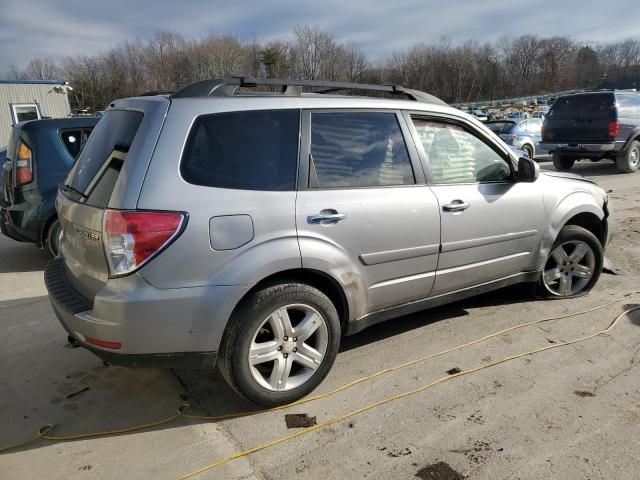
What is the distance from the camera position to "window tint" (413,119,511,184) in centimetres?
356

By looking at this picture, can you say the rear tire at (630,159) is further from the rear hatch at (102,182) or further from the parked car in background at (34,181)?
the rear hatch at (102,182)

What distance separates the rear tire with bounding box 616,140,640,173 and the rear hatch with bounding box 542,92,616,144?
0.77 meters

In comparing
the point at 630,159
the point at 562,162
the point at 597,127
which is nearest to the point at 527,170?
the point at 597,127

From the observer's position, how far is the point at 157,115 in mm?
2691

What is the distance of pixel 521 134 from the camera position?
1608cm

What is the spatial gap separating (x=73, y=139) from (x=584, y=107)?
452 inches

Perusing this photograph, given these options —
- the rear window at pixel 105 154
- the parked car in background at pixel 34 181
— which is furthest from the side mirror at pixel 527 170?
the parked car in background at pixel 34 181

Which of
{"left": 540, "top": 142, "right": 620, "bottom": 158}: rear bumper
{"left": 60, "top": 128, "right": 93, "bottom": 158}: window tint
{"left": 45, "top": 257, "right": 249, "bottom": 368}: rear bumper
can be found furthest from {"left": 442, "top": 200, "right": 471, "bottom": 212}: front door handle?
{"left": 540, "top": 142, "right": 620, "bottom": 158}: rear bumper

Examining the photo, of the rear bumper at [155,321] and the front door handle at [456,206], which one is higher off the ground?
the front door handle at [456,206]

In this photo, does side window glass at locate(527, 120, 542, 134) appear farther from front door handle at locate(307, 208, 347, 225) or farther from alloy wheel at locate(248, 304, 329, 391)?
alloy wheel at locate(248, 304, 329, 391)

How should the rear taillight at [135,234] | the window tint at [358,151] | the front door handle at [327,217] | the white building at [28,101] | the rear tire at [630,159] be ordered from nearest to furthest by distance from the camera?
the rear taillight at [135,234] → the front door handle at [327,217] → the window tint at [358,151] → the rear tire at [630,159] → the white building at [28,101]

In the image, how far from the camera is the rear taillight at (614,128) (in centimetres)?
1186

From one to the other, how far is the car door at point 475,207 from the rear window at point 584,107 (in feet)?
32.3

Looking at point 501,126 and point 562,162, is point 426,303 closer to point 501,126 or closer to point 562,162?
point 562,162
